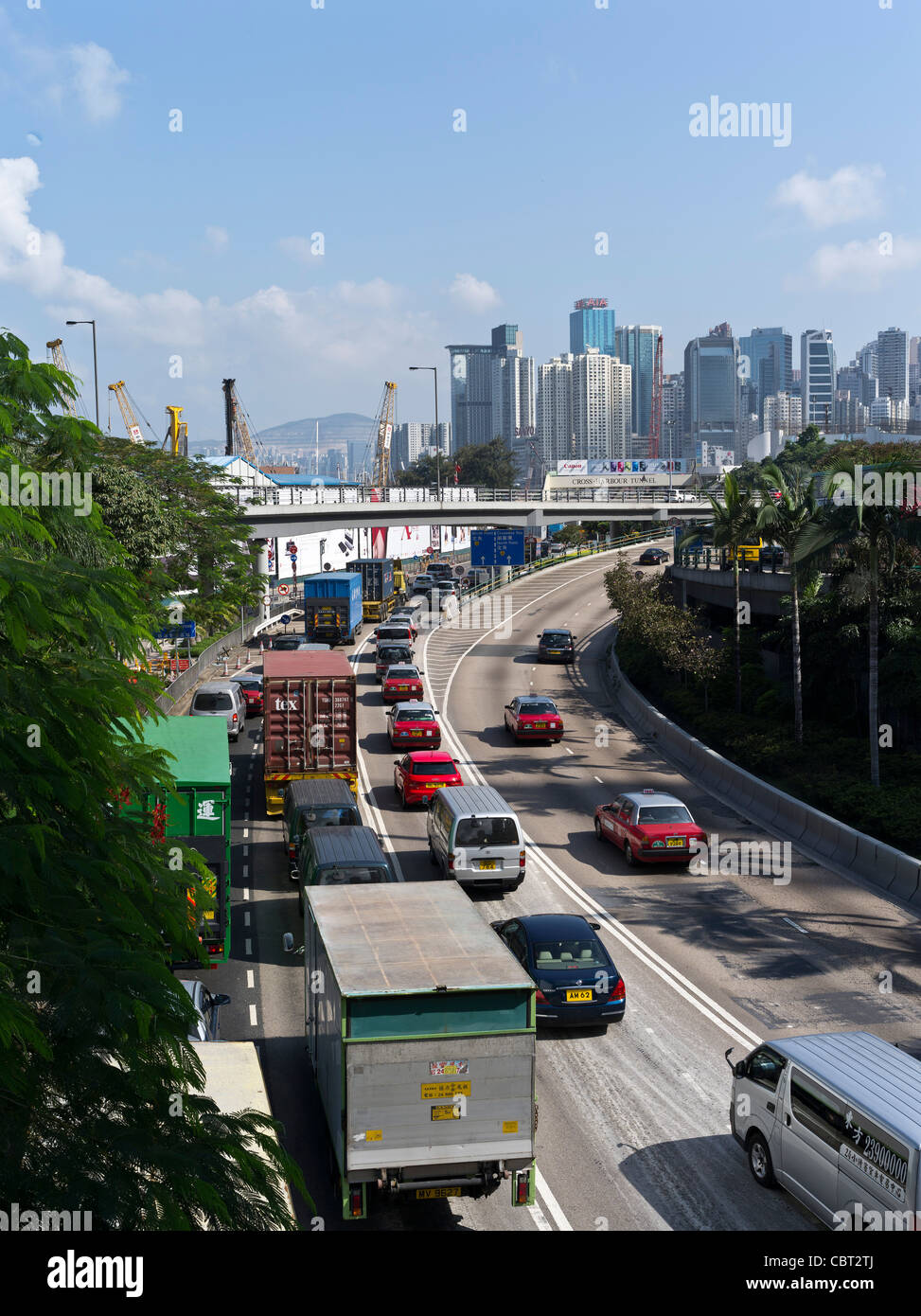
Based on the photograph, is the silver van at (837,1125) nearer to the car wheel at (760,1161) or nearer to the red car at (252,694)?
the car wheel at (760,1161)

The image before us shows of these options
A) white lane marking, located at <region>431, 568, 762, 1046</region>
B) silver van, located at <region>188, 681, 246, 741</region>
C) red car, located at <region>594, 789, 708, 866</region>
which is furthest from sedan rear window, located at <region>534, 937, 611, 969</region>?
silver van, located at <region>188, 681, 246, 741</region>

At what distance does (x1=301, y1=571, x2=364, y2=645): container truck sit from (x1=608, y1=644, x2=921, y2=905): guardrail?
22.3 metres

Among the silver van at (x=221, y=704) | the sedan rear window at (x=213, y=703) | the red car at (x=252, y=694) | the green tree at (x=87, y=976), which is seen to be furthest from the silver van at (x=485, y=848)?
the red car at (x=252, y=694)

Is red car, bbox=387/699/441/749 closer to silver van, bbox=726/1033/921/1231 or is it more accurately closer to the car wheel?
silver van, bbox=726/1033/921/1231

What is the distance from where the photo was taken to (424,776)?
99.9 ft

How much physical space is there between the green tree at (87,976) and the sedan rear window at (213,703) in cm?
2978

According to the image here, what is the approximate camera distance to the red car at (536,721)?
3838 centimetres

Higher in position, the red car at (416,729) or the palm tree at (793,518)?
the palm tree at (793,518)

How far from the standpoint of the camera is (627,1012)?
17984 mm

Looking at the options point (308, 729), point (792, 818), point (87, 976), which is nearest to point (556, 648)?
point (792, 818)

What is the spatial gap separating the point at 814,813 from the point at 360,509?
3987 centimetres

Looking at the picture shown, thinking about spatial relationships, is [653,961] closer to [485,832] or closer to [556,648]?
[485,832]

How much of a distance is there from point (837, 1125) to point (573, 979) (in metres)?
6.06

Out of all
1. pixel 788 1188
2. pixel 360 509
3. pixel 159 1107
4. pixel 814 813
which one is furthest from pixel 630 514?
pixel 159 1107
